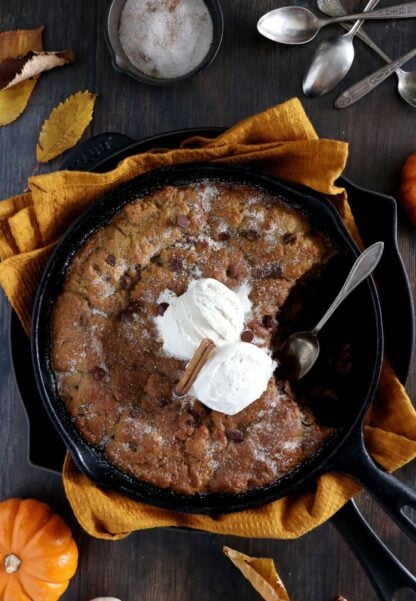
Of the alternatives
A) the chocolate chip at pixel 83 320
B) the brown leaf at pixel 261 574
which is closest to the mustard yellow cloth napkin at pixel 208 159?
the chocolate chip at pixel 83 320

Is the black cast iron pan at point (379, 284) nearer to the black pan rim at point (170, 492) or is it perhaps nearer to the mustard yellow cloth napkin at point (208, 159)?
the mustard yellow cloth napkin at point (208, 159)

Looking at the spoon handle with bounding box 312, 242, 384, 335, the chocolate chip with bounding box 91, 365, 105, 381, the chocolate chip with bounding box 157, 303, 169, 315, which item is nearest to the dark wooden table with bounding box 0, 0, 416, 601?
the spoon handle with bounding box 312, 242, 384, 335

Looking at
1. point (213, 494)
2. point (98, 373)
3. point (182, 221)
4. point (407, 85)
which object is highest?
point (407, 85)

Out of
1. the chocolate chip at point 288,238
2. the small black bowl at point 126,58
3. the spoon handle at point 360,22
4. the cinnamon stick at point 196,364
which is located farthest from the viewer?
the spoon handle at point 360,22

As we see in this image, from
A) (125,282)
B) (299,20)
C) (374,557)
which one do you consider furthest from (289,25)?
(374,557)

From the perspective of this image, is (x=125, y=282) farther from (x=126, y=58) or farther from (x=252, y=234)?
(x=126, y=58)

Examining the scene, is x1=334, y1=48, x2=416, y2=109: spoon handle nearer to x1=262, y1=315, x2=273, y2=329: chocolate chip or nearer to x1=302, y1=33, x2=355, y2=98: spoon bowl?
x1=302, y1=33, x2=355, y2=98: spoon bowl

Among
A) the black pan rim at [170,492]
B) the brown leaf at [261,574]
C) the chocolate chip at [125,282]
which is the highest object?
the chocolate chip at [125,282]

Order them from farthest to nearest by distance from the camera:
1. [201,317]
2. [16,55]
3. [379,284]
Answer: [16,55]
[379,284]
[201,317]
